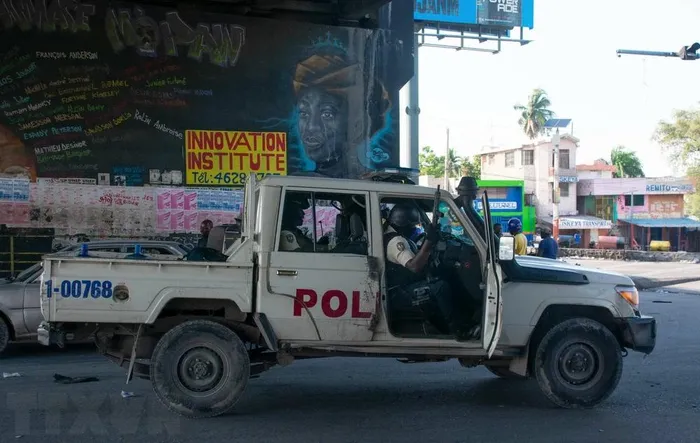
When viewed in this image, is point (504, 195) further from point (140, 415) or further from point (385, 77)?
point (140, 415)

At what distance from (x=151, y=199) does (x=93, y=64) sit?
3.15 metres

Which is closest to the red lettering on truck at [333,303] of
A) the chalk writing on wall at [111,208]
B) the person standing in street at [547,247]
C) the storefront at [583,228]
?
the person standing in street at [547,247]

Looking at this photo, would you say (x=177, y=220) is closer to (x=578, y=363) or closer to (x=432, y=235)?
(x=432, y=235)

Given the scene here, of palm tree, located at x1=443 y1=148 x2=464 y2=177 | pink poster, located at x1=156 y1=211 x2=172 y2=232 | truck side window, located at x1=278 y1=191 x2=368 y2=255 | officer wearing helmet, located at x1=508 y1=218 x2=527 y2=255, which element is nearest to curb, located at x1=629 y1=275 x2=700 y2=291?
officer wearing helmet, located at x1=508 y1=218 x2=527 y2=255

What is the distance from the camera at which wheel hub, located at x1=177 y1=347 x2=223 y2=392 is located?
541 cm

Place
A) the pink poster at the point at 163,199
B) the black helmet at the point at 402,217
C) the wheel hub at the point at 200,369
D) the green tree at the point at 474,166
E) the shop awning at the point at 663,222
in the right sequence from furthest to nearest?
the green tree at the point at 474,166, the shop awning at the point at 663,222, the pink poster at the point at 163,199, the black helmet at the point at 402,217, the wheel hub at the point at 200,369

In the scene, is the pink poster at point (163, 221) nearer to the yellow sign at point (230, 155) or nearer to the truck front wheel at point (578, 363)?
the yellow sign at point (230, 155)

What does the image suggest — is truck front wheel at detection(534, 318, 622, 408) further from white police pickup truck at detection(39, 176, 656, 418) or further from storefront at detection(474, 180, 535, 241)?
storefront at detection(474, 180, 535, 241)

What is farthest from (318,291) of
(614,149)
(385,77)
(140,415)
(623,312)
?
(614,149)

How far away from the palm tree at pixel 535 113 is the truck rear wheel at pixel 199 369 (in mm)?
66391

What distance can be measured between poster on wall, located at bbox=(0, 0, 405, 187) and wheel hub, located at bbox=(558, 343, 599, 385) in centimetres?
936

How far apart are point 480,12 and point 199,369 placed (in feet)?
82.6

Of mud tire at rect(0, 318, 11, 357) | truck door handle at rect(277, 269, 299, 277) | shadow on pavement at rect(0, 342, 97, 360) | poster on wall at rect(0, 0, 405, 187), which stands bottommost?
shadow on pavement at rect(0, 342, 97, 360)

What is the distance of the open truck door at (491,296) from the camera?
535cm
